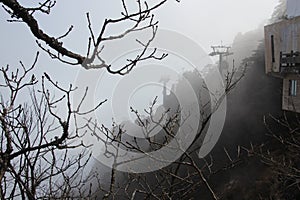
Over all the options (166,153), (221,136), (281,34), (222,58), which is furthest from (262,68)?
(166,153)

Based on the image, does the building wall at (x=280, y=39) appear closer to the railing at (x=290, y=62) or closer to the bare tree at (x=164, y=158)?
the railing at (x=290, y=62)

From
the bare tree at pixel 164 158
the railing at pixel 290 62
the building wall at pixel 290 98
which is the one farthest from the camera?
the building wall at pixel 290 98

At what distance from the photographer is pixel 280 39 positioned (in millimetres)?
14641

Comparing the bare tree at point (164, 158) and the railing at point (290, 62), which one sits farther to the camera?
the railing at point (290, 62)

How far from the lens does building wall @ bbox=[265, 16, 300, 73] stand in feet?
44.3

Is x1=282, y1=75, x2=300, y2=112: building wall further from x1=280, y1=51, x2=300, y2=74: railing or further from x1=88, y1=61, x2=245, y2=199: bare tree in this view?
x1=88, y1=61, x2=245, y2=199: bare tree

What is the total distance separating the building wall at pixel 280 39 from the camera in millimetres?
13492

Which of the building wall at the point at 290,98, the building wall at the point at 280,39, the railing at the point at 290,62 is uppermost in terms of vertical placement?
the building wall at the point at 280,39

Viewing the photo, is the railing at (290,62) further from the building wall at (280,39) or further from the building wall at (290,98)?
the building wall at (290,98)

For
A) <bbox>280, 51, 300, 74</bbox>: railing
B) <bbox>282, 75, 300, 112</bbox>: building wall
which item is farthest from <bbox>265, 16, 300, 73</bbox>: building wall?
<bbox>282, 75, 300, 112</bbox>: building wall

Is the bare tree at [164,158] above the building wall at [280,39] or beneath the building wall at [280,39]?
beneath

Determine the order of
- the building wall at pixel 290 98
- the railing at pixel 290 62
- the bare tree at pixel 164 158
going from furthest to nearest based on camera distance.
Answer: the building wall at pixel 290 98, the railing at pixel 290 62, the bare tree at pixel 164 158

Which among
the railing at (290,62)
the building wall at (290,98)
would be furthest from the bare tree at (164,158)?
the building wall at (290,98)

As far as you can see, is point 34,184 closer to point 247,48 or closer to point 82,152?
point 82,152
